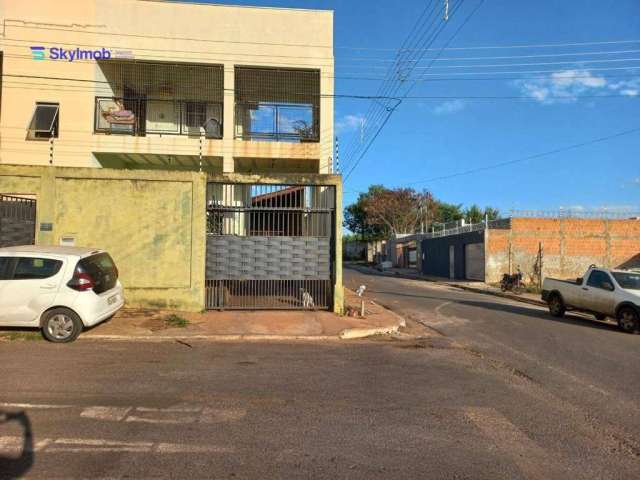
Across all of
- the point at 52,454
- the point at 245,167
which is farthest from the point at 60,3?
the point at 52,454

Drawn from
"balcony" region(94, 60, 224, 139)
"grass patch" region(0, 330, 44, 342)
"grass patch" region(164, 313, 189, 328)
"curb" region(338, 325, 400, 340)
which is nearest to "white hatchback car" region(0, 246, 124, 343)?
"grass patch" region(0, 330, 44, 342)

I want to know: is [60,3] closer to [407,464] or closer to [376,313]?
[376,313]

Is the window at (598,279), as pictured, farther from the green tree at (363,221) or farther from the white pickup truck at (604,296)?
the green tree at (363,221)

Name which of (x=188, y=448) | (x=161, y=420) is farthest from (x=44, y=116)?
(x=188, y=448)

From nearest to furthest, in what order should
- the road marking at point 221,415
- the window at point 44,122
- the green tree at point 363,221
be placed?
1. the road marking at point 221,415
2. the window at point 44,122
3. the green tree at point 363,221

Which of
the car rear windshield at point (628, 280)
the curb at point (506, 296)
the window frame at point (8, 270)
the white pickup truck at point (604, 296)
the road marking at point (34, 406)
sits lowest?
the curb at point (506, 296)

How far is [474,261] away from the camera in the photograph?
33031 millimetres

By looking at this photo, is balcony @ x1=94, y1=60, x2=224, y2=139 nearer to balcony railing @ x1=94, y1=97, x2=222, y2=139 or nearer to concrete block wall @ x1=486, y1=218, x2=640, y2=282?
balcony railing @ x1=94, y1=97, x2=222, y2=139

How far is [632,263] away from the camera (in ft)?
105

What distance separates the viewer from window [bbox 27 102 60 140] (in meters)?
15.5

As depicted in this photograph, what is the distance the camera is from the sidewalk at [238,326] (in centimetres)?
984

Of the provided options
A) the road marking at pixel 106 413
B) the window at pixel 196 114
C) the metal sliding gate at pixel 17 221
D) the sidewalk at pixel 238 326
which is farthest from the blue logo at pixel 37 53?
the road marking at pixel 106 413

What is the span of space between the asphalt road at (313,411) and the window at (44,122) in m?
9.09

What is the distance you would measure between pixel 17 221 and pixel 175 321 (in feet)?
14.5
